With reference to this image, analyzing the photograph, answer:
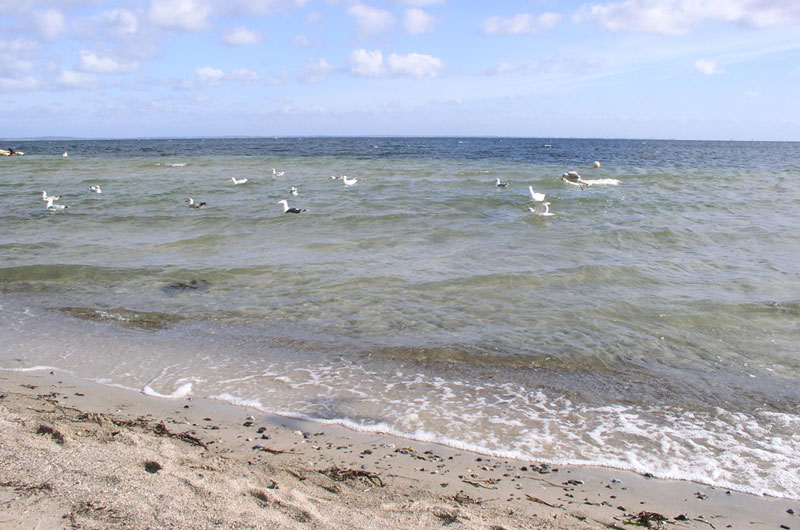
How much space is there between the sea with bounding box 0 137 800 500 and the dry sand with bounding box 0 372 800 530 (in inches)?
10.8

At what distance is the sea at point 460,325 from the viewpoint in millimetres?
4520

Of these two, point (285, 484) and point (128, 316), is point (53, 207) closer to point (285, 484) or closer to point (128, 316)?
point (128, 316)

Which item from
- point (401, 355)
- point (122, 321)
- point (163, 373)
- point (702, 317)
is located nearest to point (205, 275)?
point (122, 321)

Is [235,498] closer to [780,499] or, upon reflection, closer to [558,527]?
[558,527]

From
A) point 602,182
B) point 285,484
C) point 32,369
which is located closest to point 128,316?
point 32,369

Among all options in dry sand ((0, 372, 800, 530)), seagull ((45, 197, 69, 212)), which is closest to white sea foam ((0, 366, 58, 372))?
dry sand ((0, 372, 800, 530))

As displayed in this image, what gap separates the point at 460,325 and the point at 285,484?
3969mm

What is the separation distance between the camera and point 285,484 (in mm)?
3359

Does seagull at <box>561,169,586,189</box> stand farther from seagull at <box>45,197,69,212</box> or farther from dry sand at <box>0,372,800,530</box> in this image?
dry sand at <box>0,372,800,530</box>

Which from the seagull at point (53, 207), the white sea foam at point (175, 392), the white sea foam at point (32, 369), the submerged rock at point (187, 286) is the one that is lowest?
the white sea foam at point (175, 392)

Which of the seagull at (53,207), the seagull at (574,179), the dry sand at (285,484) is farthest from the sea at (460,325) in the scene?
the seagull at (574,179)

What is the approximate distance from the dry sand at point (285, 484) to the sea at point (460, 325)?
27cm

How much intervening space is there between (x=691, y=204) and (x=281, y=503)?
19.3 meters

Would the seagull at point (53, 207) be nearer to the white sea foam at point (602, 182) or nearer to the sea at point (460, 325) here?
the sea at point (460, 325)
